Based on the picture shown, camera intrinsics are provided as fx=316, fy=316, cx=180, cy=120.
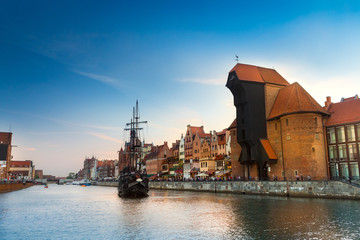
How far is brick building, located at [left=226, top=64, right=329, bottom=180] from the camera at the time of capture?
166 feet

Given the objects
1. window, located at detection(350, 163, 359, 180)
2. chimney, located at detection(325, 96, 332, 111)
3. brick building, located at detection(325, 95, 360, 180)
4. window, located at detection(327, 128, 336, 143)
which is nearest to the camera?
window, located at detection(350, 163, 359, 180)

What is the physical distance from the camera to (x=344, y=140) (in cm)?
4956

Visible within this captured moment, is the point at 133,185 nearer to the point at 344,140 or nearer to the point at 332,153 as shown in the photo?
the point at 332,153

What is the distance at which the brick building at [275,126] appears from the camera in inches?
1997

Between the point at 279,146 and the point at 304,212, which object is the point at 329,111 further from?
the point at 304,212

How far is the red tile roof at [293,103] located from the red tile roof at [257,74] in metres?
3.38

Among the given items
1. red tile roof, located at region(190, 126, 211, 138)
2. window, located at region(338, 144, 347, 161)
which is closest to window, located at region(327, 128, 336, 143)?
window, located at region(338, 144, 347, 161)

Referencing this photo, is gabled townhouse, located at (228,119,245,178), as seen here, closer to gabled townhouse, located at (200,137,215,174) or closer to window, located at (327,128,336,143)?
window, located at (327,128,336,143)

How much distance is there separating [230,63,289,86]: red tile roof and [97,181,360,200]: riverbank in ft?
62.5

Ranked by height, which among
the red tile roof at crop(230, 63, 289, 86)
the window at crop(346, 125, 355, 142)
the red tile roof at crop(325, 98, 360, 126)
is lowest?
the window at crop(346, 125, 355, 142)

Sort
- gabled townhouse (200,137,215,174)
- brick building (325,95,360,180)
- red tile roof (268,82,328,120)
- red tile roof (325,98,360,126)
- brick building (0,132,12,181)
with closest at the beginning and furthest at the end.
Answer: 1. brick building (325,95,360,180)
2. red tile roof (325,98,360,126)
3. red tile roof (268,82,328,120)
4. gabled townhouse (200,137,215,174)
5. brick building (0,132,12,181)

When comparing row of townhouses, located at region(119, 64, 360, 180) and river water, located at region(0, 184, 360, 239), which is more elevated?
row of townhouses, located at region(119, 64, 360, 180)

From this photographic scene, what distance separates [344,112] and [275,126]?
1110 cm

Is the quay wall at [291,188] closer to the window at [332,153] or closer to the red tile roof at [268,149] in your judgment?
the red tile roof at [268,149]
